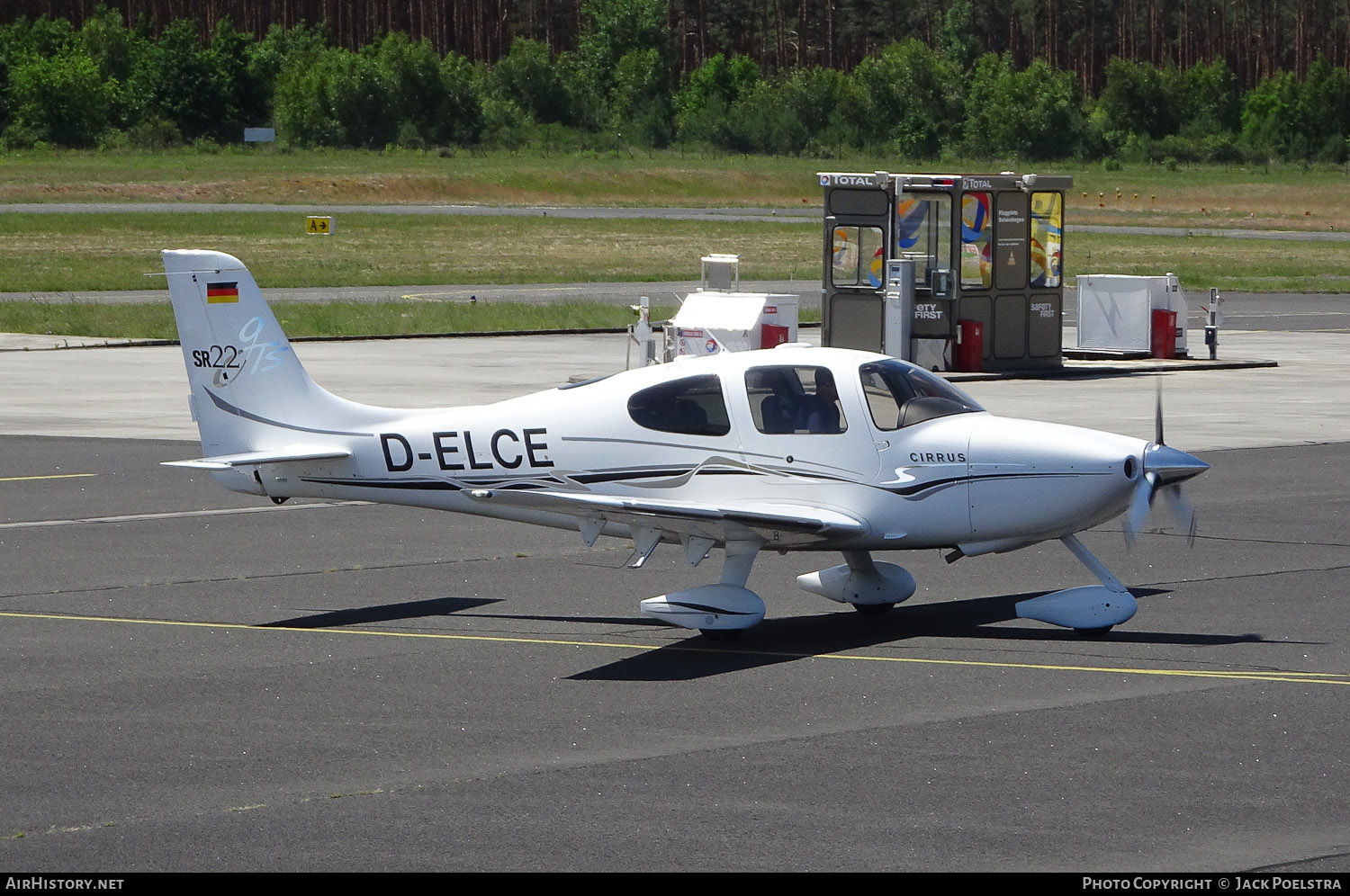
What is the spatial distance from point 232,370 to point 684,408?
136 inches

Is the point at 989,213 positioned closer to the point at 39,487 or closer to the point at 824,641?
the point at 39,487

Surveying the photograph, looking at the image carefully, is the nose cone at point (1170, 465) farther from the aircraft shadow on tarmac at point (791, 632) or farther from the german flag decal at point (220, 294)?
the german flag decal at point (220, 294)

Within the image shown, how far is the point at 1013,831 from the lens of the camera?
24.8ft

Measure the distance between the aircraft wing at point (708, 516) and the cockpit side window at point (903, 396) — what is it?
2.46 ft

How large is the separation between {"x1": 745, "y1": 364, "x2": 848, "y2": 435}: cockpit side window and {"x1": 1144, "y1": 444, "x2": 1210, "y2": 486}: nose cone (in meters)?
1.98

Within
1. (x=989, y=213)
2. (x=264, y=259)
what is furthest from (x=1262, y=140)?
(x=989, y=213)

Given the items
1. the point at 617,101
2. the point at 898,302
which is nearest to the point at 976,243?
the point at 898,302

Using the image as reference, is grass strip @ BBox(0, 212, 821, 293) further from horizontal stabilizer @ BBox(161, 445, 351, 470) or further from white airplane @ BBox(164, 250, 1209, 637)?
horizontal stabilizer @ BBox(161, 445, 351, 470)

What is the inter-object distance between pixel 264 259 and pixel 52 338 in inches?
834

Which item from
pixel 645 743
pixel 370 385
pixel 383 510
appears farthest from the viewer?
pixel 370 385

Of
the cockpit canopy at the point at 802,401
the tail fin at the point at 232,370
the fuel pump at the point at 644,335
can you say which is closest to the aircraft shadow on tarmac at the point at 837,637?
the cockpit canopy at the point at 802,401

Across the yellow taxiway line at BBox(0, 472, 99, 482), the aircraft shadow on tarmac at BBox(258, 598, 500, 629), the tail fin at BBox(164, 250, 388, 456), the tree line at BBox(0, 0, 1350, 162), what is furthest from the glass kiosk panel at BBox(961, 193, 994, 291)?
the tree line at BBox(0, 0, 1350, 162)

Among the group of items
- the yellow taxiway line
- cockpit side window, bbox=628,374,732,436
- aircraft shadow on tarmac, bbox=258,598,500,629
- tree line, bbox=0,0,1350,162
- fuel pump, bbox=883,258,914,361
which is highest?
tree line, bbox=0,0,1350,162

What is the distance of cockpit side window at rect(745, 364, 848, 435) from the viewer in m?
11.9
